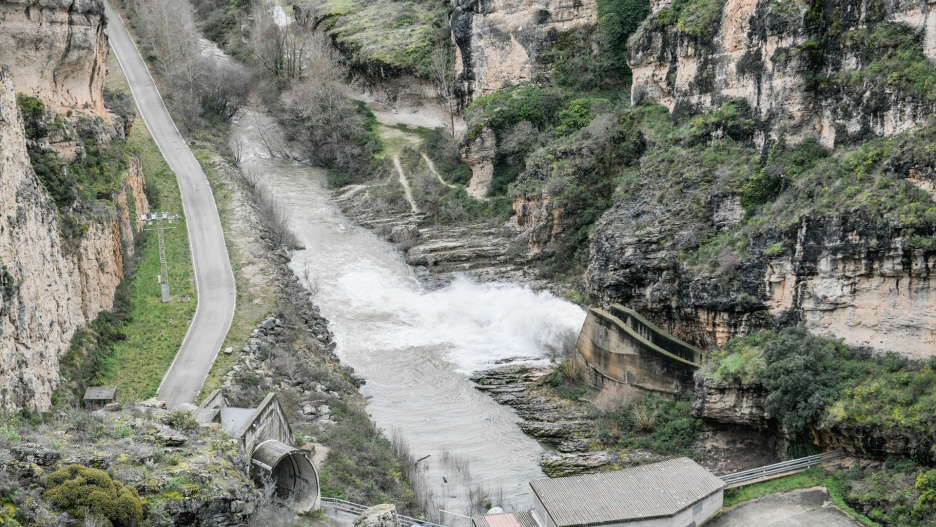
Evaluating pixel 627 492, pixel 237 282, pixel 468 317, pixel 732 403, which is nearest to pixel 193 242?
pixel 237 282

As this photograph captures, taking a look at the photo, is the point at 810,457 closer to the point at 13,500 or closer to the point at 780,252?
the point at 780,252

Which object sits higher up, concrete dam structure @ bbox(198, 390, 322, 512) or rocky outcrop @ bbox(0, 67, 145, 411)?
rocky outcrop @ bbox(0, 67, 145, 411)

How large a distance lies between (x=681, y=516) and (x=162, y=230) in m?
31.1

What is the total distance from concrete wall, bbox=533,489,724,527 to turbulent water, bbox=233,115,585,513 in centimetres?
268

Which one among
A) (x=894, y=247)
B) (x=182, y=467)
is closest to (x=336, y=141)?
(x=894, y=247)

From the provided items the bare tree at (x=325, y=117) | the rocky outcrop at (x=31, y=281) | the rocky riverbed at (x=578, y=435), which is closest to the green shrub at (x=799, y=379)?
the rocky riverbed at (x=578, y=435)

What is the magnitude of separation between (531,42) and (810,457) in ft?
115

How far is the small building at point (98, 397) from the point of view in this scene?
29547 millimetres

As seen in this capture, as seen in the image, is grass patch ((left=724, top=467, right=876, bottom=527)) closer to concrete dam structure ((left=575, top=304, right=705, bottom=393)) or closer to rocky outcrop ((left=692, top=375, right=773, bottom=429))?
rocky outcrop ((left=692, top=375, right=773, bottom=429))

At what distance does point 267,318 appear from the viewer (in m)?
39.7

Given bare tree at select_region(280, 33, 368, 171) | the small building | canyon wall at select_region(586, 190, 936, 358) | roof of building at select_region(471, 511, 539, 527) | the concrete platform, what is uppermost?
bare tree at select_region(280, 33, 368, 171)

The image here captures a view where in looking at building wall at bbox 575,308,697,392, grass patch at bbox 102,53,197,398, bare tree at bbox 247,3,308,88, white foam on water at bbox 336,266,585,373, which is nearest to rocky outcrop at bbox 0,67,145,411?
grass patch at bbox 102,53,197,398

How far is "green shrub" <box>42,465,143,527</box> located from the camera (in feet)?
51.2

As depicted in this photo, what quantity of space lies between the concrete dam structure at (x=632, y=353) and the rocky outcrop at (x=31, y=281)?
21.2 meters
